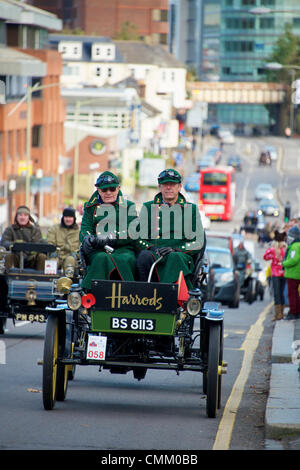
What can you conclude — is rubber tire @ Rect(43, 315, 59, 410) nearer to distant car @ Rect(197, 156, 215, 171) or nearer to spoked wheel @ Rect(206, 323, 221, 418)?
spoked wheel @ Rect(206, 323, 221, 418)

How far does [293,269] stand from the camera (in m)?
20.4

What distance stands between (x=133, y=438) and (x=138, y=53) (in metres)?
143

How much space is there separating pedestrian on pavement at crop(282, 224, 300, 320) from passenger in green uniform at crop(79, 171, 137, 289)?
915 cm

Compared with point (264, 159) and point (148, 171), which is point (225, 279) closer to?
point (148, 171)

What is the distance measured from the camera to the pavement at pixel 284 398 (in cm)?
959

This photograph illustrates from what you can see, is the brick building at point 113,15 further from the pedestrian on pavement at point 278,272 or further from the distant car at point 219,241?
the pedestrian on pavement at point 278,272

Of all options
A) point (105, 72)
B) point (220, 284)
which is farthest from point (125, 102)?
point (220, 284)

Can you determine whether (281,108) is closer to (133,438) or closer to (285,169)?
(285,169)

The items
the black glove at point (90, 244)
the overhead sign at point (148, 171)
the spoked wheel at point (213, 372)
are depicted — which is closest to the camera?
the spoked wheel at point (213, 372)

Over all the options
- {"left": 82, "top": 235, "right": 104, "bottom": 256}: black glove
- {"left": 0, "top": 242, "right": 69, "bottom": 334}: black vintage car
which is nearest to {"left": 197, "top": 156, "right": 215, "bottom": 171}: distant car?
{"left": 0, "top": 242, "right": 69, "bottom": 334}: black vintage car

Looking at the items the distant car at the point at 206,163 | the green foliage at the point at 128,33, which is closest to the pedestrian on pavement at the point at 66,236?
the distant car at the point at 206,163

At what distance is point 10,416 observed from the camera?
10125 mm

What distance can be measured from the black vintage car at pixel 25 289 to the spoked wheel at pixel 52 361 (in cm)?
619

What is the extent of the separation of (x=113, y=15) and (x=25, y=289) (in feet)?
527
